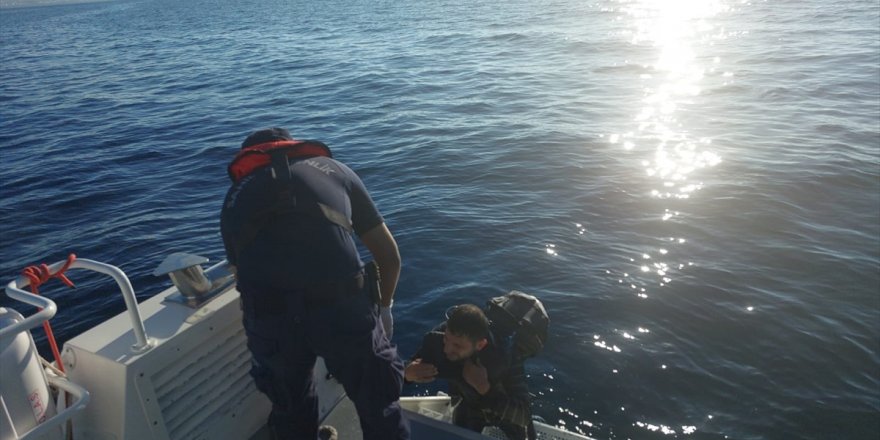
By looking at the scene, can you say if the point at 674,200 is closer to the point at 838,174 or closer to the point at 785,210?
the point at 785,210

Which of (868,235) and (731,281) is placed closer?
(731,281)

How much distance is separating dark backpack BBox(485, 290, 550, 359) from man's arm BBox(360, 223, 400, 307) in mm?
785

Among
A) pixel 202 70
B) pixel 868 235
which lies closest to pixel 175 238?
pixel 868 235

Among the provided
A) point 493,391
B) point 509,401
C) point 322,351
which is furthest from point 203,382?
point 509,401

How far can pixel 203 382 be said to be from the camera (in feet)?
12.1

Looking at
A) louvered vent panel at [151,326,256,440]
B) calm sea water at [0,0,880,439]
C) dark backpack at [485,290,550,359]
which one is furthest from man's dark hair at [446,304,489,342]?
calm sea water at [0,0,880,439]

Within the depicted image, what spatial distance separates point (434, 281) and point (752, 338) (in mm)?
3815

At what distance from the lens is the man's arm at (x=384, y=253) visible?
3506mm

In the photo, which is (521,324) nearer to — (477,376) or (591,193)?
(477,376)

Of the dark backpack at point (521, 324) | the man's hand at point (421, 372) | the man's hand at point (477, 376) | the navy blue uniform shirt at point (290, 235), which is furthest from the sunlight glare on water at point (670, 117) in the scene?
the navy blue uniform shirt at point (290, 235)

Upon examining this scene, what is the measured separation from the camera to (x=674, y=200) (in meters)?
10.4

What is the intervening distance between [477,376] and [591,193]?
24.8 ft

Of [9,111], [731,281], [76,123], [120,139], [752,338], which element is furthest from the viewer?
[9,111]

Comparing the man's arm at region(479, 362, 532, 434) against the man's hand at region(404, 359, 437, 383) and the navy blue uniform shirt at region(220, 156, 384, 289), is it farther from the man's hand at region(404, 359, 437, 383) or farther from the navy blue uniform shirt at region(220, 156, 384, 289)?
the navy blue uniform shirt at region(220, 156, 384, 289)
